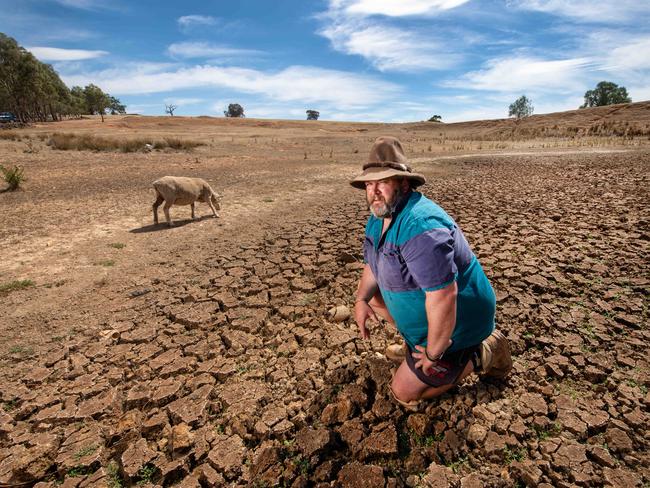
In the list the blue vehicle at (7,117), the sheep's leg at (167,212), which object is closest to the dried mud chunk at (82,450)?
the sheep's leg at (167,212)

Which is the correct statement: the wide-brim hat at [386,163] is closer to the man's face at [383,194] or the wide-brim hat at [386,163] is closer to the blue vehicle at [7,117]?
the man's face at [383,194]

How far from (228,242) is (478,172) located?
838 cm

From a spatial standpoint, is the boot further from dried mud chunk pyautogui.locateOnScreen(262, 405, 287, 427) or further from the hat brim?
dried mud chunk pyautogui.locateOnScreen(262, 405, 287, 427)

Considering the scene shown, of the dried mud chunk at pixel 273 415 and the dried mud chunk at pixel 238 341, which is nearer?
the dried mud chunk at pixel 273 415

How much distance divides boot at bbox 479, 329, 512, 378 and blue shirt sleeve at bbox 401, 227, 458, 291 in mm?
716

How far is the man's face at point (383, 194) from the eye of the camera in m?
1.79

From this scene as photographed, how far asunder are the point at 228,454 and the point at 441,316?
4.46ft

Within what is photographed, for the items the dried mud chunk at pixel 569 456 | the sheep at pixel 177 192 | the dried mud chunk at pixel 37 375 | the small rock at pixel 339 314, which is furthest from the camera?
the sheep at pixel 177 192

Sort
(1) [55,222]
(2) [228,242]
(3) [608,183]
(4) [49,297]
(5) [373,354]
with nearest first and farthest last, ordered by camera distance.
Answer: (5) [373,354]
(4) [49,297]
(2) [228,242]
(1) [55,222]
(3) [608,183]

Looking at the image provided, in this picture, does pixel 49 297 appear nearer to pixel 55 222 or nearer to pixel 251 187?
pixel 55 222

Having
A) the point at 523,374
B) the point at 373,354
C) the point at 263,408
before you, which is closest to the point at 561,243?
the point at 523,374

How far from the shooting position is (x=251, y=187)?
9.58 meters

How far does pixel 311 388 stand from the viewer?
2.26 m

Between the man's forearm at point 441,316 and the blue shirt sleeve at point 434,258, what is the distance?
0.04 meters
